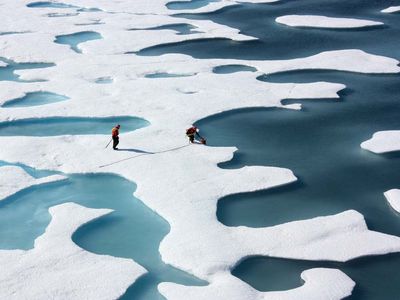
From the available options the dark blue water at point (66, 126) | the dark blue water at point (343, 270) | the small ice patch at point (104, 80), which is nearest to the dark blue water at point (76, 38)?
the small ice patch at point (104, 80)

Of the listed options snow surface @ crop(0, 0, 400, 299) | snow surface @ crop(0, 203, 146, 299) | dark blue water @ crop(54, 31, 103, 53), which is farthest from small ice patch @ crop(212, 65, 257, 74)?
snow surface @ crop(0, 203, 146, 299)

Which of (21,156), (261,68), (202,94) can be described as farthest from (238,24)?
(21,156)

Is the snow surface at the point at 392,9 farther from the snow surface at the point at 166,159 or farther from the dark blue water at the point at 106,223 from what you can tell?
the dark blue water at the point at 106,223

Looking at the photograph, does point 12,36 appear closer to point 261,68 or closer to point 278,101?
point 261,68

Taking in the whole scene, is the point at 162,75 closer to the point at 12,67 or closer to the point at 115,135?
the point at 12,67

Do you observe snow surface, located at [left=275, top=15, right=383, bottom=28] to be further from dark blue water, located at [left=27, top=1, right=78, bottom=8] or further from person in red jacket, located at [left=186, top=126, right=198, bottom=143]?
person in red jacket, located at [left=186, top=126, right=198, bottom=143]
